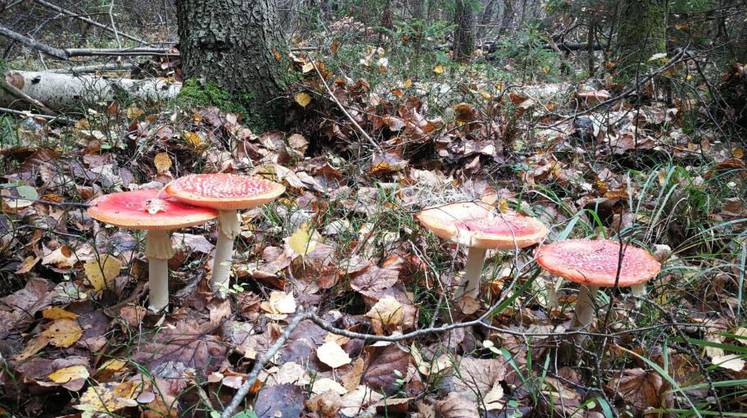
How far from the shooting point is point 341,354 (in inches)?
71.1

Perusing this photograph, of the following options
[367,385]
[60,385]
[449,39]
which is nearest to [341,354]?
[367,385]

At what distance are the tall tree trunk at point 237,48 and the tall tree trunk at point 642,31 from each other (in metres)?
4.11

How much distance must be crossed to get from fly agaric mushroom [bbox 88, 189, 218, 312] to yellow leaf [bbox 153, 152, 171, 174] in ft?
4.30

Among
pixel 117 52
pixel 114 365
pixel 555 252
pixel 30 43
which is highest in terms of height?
pixel 30 43

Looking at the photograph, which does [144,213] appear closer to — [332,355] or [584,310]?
[332,355]

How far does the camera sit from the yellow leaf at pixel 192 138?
128 inches

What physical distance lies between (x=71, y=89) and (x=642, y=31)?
6.00m

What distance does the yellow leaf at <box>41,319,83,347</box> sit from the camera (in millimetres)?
1744

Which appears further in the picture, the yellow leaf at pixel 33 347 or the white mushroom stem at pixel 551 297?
the white mushroom stem at pixel 551 297

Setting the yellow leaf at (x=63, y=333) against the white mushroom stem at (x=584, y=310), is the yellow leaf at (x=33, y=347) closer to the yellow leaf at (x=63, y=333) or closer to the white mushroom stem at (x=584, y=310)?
the yellow leaf at (x=63, y=333)

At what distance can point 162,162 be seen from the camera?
3086mm

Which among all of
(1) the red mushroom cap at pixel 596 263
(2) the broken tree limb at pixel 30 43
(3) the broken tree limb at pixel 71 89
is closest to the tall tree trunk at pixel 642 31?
(1) the red mushroom cap at pixel 596 263

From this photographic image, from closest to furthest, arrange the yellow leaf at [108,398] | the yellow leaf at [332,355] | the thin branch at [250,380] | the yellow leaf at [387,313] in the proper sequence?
the thin branch at [250,380] → the yellow leaf at [108,398] → the yellow leaf at [332,355] → the yellow leaf at [387,313]

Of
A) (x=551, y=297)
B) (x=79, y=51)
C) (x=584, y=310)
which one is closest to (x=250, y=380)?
(x=584, y=310)
